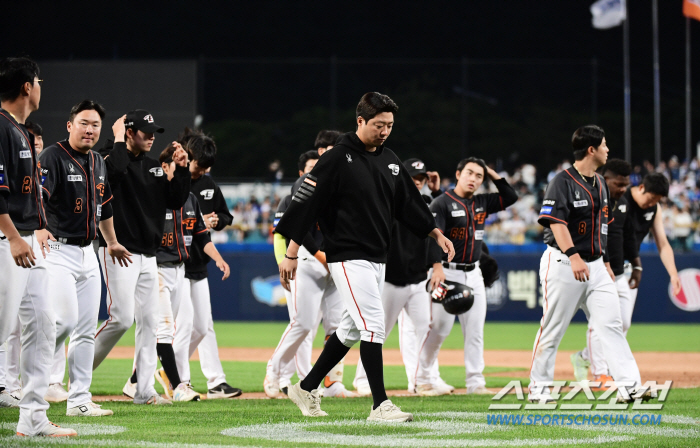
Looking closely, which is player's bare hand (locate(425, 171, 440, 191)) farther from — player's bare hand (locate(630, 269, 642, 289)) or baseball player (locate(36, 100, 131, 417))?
baseball player (locate(36, 100, 131, 417))

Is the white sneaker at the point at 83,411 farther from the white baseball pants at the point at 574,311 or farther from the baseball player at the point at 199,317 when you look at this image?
the white baseball pants at the point at 574,311

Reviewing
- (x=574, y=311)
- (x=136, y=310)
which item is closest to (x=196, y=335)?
(x=136, y=310)

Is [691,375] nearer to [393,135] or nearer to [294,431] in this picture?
[294,431]

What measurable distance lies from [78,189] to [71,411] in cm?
148

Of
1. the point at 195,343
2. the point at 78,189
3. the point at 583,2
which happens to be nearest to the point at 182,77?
the point at 195,343

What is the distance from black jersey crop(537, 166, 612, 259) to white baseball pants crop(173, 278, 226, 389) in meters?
3.09

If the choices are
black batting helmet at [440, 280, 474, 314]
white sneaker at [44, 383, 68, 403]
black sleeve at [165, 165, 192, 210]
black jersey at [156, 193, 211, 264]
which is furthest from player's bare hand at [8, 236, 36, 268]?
black batting helmet at [440, 280, 474, 314]

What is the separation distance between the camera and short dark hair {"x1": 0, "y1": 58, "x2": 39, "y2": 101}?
4.52 m

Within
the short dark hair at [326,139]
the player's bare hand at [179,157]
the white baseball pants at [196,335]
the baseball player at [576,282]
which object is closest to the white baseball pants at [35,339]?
the player's bare hand at [179,157]

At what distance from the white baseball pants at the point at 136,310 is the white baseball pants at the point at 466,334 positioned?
2.61m

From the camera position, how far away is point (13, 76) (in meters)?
4.53

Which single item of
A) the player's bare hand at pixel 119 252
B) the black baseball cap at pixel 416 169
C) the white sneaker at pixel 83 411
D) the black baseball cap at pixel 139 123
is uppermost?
the black baseball cap at pixel 139 123

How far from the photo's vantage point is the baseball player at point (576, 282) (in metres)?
6.60

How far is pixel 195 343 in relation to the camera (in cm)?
750
